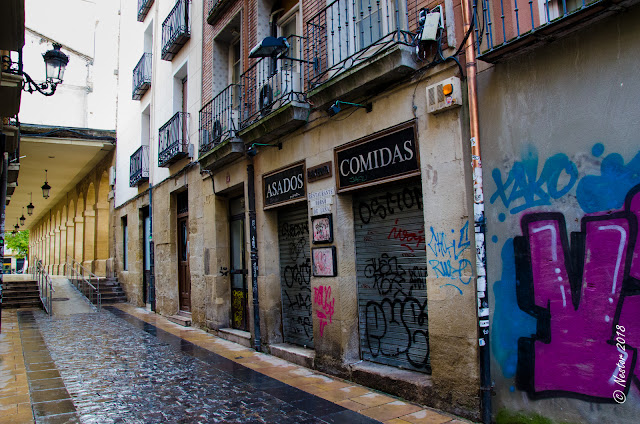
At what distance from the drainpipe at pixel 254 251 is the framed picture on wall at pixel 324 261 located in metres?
1.81

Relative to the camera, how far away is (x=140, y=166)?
15242mm

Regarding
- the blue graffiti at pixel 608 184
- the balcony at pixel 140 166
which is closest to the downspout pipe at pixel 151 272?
the balcony at pixel 140 166

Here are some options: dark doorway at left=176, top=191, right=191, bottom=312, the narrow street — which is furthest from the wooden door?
the narrow street

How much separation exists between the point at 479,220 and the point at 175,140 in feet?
31.3

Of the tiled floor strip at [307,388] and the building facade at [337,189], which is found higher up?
the building facade at [337,189]

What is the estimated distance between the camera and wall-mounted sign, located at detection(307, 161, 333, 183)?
22.3 ft

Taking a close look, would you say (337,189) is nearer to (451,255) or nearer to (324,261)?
(324,261)

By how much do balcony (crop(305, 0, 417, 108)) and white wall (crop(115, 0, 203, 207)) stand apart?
5240 mm

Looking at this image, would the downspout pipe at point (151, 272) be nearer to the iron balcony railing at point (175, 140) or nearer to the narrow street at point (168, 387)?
the iron balcony railing at point (175, 140)

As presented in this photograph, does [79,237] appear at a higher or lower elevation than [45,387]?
higher

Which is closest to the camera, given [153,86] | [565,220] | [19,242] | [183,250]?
[565,220]

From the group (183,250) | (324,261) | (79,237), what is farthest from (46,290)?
(324,261)

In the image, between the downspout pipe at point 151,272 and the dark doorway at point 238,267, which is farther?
the downspout pipe at point 151,272

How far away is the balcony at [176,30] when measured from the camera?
1226 centimetres
